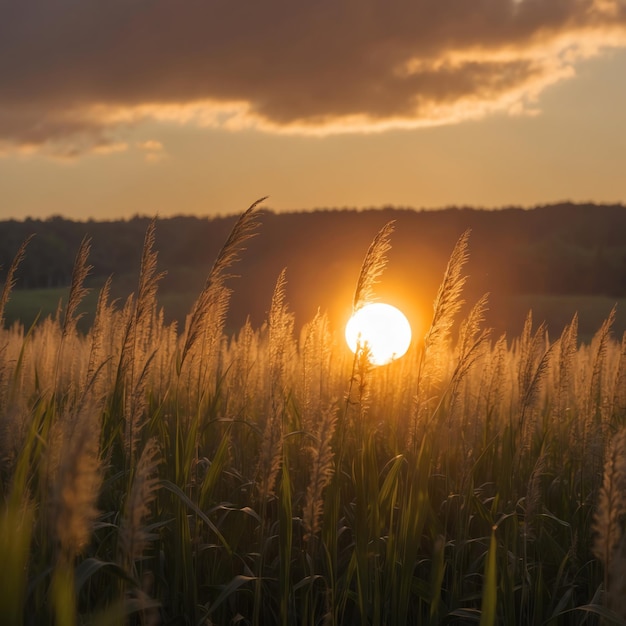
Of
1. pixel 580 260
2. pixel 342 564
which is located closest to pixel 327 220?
pixel 580 260

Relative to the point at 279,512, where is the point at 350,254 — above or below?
above

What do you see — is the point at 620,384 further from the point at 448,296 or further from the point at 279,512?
Result: the point at 279,512

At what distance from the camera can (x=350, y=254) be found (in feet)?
156

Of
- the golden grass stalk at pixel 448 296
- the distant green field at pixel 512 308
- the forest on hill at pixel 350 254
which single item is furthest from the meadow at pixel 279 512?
the forest on hill at pixel 350 254

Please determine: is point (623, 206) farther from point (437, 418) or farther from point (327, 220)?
point (437, 418)

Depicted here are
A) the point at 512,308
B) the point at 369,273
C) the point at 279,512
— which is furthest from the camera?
the point at 512,308

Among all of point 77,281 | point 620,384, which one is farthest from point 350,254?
point 77,281

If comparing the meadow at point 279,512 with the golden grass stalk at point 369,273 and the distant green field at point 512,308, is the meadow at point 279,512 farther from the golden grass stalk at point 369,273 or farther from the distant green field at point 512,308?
the distant green field at point 512,308

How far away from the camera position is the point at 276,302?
3418mm

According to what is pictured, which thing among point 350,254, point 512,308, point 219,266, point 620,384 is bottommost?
point 620,384

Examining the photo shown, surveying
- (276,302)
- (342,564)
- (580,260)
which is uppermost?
(580,260)

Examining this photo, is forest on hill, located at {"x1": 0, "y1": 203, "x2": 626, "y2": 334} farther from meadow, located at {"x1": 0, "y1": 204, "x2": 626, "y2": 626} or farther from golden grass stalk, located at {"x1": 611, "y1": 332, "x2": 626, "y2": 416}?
meadow, located at {"x1": 0, "y1": 204, "x2": 626, "y2": 626}

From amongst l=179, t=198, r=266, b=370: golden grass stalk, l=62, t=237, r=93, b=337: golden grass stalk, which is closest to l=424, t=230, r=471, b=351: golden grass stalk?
l=179, t=198, r=266, b=370: golden grass stalk

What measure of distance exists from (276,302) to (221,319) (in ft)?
1.40
